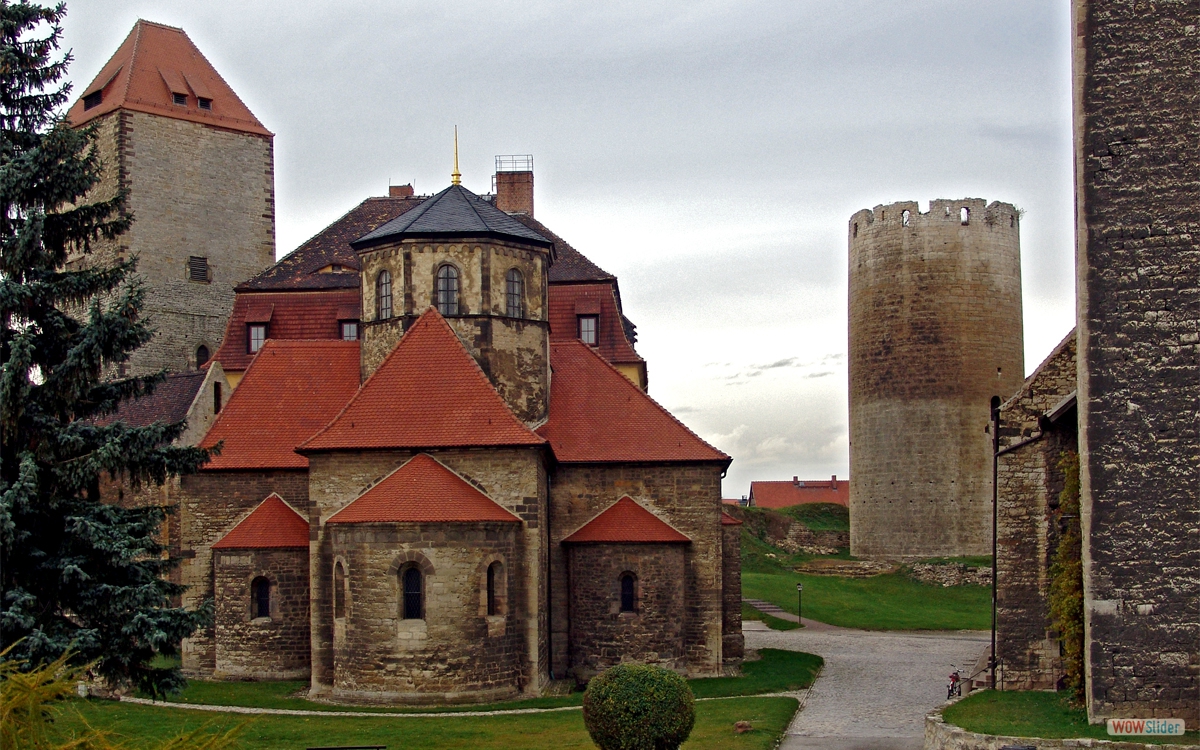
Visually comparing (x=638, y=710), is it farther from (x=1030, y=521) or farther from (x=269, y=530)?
(x=269, y=530)

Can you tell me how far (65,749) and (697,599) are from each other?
21120 millimetres

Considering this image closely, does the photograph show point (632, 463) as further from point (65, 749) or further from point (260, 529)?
point (65, 749)

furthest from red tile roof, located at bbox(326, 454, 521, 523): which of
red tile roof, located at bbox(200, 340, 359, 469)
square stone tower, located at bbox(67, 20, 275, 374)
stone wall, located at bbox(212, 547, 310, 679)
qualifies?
square stone tower, located at bbox(67, 20, 275, 374)

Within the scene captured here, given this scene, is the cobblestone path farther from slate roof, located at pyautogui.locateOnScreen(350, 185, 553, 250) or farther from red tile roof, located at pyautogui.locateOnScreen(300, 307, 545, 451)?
slate roof, located at pyautogui.locateOnScreen(350, 185, 553, 250)

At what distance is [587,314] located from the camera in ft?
129

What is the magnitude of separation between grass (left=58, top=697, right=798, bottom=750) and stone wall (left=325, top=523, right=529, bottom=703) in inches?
68.8

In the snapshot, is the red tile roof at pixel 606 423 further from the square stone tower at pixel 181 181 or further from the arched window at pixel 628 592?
the square stone tower at pixel 181 181

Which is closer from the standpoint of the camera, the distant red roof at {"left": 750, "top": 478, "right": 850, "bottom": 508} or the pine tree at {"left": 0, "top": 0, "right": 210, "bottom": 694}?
the pine tree at {"left": 0, "top": 0, "right": 210, "bottom": 694}

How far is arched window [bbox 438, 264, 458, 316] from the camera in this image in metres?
30.3

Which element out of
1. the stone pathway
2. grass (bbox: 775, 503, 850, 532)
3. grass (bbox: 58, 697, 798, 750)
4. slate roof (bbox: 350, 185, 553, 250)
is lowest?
the stone pathway

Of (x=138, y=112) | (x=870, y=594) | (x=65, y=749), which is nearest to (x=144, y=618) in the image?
(x=65, y=749)

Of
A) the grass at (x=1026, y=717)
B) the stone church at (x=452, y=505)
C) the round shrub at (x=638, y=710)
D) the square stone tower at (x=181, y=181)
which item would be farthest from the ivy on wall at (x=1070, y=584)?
the square stone tower at (x=181, y=181)

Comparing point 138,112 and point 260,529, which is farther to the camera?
point 138,112

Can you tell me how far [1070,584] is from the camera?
20.4 metres
